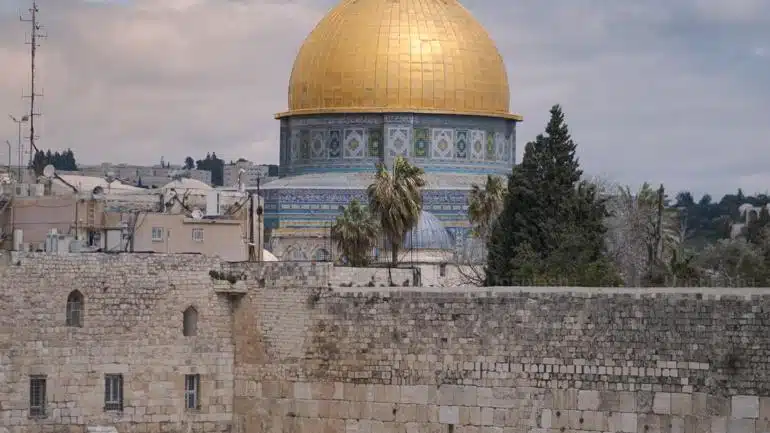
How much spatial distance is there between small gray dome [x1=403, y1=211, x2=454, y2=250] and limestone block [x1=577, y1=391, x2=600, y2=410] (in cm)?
2231

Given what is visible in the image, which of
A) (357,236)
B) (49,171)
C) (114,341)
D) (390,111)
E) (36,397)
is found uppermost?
(390,111)

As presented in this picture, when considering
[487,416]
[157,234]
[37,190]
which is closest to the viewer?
[487,416]

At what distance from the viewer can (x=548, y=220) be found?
115ft

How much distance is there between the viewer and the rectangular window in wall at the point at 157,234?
34125 millimetres

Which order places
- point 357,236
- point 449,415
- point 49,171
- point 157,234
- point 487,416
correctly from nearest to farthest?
point 487,416 < point 449,415 < point 157,234 < point 49,171 < point 357,236

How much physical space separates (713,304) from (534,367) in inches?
96.5

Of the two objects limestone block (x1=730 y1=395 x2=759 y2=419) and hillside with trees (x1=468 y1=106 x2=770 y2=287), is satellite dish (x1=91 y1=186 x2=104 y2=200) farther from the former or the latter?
limestone block (x1=730 y1=395 x2=759 y2=419)

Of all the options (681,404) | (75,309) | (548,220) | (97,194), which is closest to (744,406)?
(681,404)

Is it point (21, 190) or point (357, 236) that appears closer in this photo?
point (21, 190)

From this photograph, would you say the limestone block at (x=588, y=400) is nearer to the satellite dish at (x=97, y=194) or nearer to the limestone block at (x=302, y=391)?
the limestone block at (x=302, y=391)

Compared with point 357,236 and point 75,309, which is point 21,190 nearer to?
point 75,309

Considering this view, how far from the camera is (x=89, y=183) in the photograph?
4800 cm

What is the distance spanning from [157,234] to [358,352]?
24.0 ft

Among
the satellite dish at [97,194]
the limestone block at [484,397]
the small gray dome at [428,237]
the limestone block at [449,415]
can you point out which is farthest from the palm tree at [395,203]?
the limestone block at [484,397]
